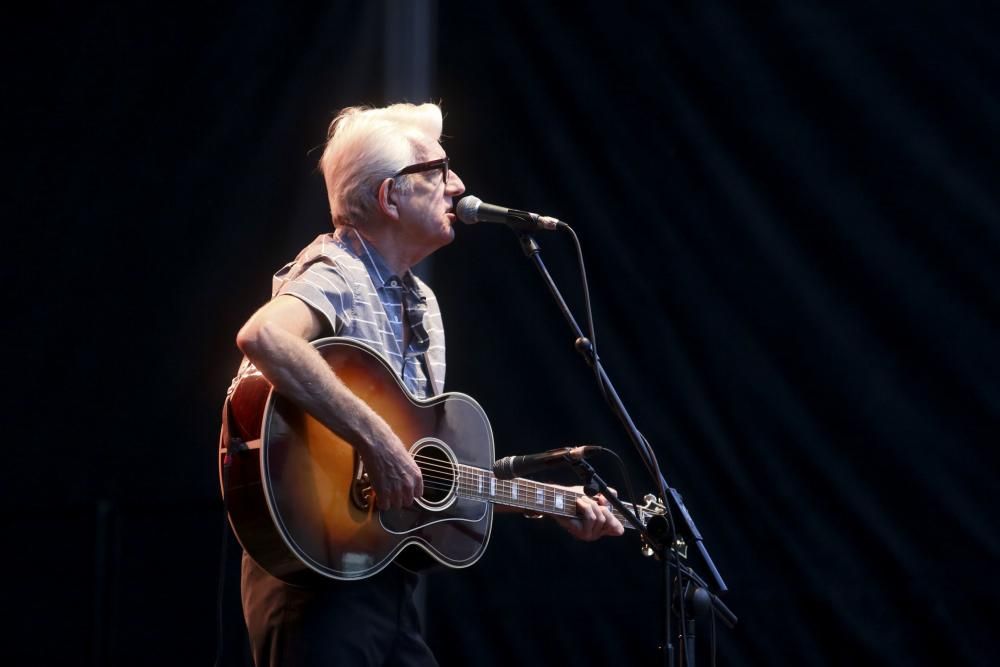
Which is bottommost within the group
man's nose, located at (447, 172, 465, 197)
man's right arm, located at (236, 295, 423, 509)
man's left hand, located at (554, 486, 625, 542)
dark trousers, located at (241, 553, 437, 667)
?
dark trousers, located at (241, 553, 437, 667)

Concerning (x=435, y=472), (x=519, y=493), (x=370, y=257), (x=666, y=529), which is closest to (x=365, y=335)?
(x=370, y=257)

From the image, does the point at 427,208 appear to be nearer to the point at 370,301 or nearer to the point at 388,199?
the point at 388,199

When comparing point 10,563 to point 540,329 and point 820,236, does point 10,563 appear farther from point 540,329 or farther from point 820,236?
point 820,236

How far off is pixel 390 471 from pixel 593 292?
1815 millimetres

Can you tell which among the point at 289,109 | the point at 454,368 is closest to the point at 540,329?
the point at 454,368

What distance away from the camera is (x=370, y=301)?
8.52ft

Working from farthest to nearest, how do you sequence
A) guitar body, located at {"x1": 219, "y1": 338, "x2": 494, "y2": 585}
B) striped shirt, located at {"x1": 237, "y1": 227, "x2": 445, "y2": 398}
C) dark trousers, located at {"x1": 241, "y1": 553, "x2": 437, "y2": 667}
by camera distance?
striped shirt, located at {"x1": 237, "y1": 227, "x2": 445, "y2": 398} < dark trousers, located at {"x1": 241, "y1": 553, "x2": 437, "y2": 667} < guitar body, located at {"x1": 219, "y1": 338, "x2": 494, "y2": 585}

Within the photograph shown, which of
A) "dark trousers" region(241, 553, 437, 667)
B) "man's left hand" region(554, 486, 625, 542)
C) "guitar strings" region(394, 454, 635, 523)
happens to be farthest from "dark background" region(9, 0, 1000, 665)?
"dark trousers" region(241, 553, 437, 667)

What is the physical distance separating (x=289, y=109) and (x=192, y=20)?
52 cm

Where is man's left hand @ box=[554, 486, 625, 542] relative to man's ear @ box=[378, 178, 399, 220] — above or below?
below

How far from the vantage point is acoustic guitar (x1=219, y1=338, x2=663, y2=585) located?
85.4 inches

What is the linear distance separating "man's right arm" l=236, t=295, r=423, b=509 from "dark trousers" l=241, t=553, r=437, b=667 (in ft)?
0.72

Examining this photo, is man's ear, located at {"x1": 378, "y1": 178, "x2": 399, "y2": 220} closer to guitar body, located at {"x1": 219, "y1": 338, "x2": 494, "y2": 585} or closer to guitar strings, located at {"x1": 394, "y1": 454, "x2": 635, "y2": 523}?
guitar body, located at {"x1": 219, "y1": 338, "x2": 494, "y2": 585}

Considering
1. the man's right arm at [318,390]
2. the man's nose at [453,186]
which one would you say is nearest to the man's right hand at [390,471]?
the man's right arm at [318,390]
